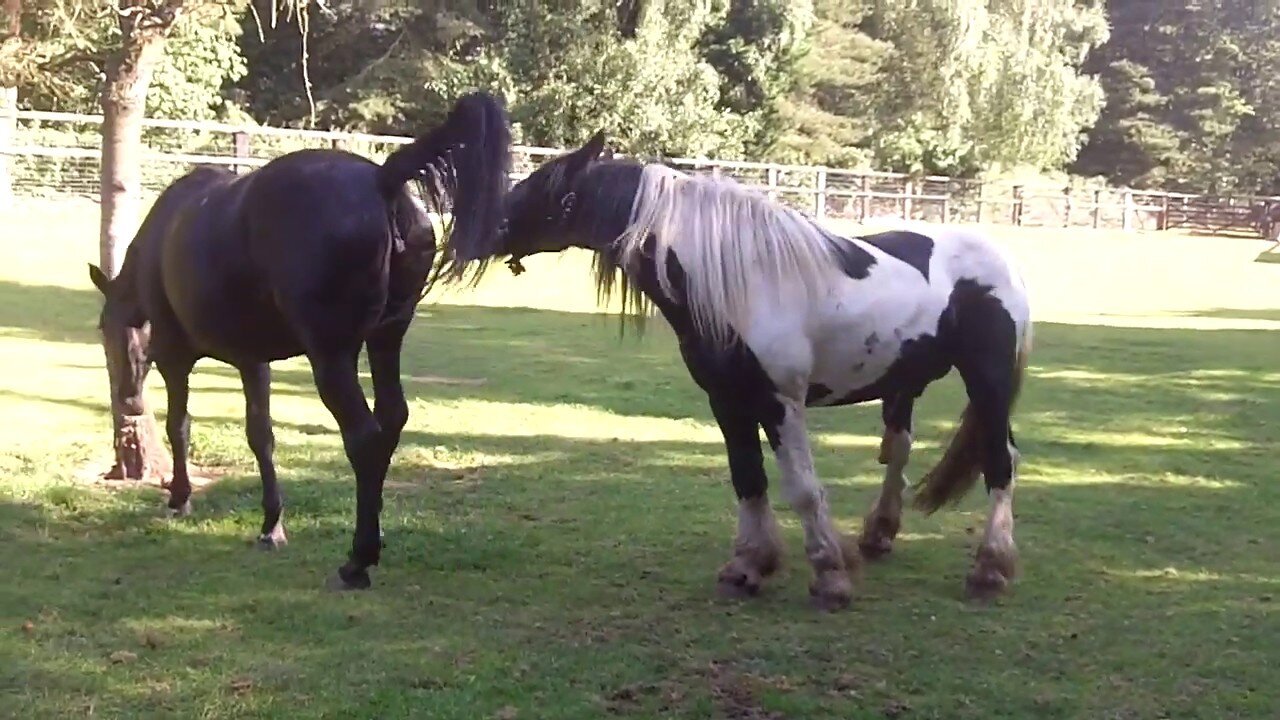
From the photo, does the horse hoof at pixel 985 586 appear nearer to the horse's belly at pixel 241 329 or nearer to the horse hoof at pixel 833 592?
the horse hoof at pixel 833 592

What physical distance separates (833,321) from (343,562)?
2.13 metres

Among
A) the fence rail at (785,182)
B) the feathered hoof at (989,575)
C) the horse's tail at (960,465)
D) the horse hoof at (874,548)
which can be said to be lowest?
the horse hoof at (874,548)

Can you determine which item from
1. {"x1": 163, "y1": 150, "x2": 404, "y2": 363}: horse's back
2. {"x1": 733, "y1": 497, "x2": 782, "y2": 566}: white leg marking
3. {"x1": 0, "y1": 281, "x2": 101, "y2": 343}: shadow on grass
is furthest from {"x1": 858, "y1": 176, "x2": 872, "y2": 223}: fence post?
{"x1": 163, "y1": 150, "x2": 404, "y2": 363}: horse's back

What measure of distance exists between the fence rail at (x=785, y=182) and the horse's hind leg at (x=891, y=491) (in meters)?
1.07

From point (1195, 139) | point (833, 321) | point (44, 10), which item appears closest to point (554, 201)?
point (833, 321)

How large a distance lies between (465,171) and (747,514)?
1664 mm

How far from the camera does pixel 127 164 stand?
6.62 meters

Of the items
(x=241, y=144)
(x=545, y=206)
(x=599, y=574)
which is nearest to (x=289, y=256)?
(x=545, y=206)

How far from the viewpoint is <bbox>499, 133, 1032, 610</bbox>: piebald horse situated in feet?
15.0

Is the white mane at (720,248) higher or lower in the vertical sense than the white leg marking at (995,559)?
higher

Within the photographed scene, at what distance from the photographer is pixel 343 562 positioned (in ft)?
16.6

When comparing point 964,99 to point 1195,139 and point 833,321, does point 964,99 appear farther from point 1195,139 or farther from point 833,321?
point 833,321

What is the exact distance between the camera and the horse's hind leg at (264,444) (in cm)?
527

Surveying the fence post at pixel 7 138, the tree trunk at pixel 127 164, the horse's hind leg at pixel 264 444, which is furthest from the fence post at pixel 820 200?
the horse's hind leg at pixel 264 444
